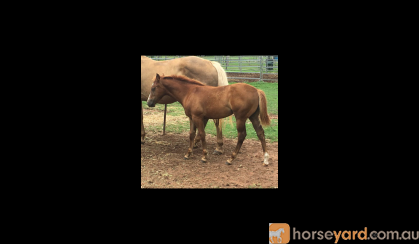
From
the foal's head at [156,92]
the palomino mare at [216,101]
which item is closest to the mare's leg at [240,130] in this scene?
the palomino mare at [216,101]

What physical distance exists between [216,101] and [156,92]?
50.4 inches

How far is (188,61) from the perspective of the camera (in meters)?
6.20

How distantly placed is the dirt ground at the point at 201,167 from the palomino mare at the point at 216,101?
8.5 inches

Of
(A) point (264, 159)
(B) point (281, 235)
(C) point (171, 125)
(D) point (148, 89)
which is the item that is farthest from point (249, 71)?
(B) point (281, 235)

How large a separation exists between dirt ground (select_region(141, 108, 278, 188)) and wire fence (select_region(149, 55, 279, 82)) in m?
9.57

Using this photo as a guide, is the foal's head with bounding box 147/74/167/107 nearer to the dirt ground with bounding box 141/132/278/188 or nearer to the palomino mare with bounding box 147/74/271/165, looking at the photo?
the palomino mare with bounding box 147/74/271/165

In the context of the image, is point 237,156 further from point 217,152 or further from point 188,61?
point 188,61

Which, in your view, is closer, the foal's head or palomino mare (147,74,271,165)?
palomino mare (147,74,271,165)

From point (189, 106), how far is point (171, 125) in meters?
2.36

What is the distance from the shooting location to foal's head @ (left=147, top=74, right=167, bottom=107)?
5.57m

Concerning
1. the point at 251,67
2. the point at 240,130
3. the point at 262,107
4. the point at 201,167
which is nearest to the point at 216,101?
the point at 240,130

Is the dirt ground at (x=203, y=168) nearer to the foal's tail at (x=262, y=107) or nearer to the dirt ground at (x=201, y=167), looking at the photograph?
the dirt ground at (x=201, y=167)

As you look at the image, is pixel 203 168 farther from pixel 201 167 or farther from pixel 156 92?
pixel 156 92

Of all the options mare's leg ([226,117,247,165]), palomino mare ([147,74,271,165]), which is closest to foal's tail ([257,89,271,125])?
palomino mare ([147,74,271,165])
